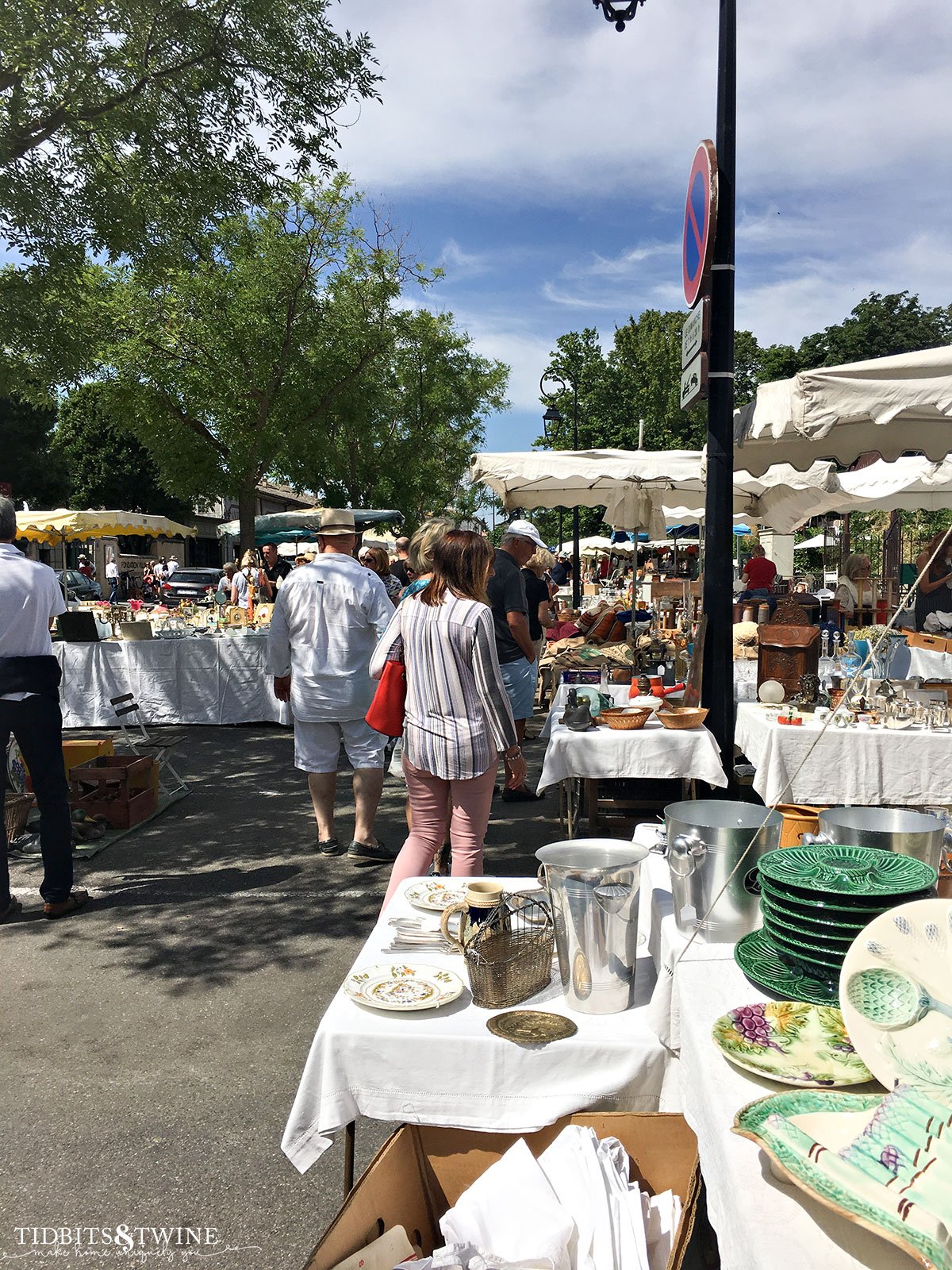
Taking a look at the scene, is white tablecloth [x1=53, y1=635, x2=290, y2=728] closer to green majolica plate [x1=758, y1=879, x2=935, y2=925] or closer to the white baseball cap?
the white baseball cap

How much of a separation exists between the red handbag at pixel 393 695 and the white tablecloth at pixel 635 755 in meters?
1.52

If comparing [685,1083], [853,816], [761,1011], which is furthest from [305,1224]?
[853,816]

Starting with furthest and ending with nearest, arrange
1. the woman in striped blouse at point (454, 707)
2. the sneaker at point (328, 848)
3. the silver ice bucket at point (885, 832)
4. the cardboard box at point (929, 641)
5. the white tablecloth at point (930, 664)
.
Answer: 1. the cardboard box at point (929, 641)
2. the white tablecloth at point (930, 664)
3. the sneaker at point (328, 848)
4. the woman in striped blouse at point (454, 707)
5. the silver ice bucket at point (885, 832)

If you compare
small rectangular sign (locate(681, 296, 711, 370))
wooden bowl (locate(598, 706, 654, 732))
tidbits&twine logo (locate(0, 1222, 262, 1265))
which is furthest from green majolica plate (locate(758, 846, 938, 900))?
small rectangular sign (locate(681, 296, 711, 370))

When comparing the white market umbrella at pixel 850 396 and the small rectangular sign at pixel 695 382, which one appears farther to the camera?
the small rectangular sign at pixel 695 382

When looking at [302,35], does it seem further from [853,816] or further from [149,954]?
[853,816]

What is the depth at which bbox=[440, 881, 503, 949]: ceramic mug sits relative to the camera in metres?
2.34

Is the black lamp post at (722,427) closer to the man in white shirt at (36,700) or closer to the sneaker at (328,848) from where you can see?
the sneaker at (328,848)

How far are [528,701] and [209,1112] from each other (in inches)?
171

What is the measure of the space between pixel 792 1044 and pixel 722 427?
12.6 ft

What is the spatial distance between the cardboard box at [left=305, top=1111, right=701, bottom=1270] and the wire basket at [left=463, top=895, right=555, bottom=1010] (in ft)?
0.91

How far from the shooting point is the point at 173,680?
10.3 metres

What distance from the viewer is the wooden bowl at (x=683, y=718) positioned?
513 centimetres

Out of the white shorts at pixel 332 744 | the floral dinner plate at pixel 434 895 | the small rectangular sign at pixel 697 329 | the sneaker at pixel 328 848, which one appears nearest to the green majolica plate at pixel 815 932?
the floral dinner plate at pixel 434 895
